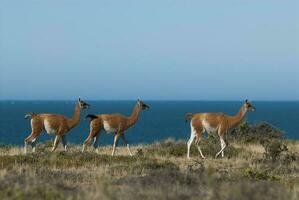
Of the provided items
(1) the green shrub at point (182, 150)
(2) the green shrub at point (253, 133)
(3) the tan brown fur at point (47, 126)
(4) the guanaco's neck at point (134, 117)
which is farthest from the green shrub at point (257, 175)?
(2) the green shrub at point (253, 133)

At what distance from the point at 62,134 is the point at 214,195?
40.3ft

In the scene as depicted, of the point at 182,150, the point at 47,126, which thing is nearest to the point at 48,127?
the point at 47,126

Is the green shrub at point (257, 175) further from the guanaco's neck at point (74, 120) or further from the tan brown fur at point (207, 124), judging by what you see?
the guanaco's neck at point (74, 120)

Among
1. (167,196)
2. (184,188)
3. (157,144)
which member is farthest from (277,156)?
(167,196)

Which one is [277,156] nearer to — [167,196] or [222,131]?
[222,131]

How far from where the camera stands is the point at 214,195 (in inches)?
367

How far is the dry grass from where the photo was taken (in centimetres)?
995

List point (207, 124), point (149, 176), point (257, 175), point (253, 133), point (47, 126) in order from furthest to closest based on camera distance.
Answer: point (253, 133) → point (207, 124) → point (47, 126) → point (257, 175) → point (149, 176)

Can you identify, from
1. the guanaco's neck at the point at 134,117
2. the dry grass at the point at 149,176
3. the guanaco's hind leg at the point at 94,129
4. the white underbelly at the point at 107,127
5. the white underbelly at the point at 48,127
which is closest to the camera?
the dry grass at the point at 149,176

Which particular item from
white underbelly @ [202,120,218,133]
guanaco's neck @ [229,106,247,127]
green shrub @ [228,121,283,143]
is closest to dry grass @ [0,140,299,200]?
white underbelly @ [202,120,218,133]

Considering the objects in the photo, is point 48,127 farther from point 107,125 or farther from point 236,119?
point 236,119

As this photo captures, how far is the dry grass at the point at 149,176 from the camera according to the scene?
9.95 metres

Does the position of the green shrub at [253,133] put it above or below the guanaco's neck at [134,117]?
below

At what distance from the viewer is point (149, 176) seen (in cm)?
1354
